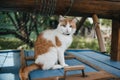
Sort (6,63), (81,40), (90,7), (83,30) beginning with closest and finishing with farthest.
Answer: (90,7), (6,63), (81,40), (83,30)

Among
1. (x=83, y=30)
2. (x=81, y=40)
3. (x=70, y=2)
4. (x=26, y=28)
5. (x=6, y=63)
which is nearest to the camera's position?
(x=70, y=2)

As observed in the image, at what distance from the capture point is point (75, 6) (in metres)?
1.78

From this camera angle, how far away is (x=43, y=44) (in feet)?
6.13

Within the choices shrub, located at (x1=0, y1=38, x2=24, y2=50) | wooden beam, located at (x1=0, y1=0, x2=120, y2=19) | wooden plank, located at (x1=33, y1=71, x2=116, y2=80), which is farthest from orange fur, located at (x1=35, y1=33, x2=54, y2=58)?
shrub, located at (x1=0, y1=38, x2=24, y2=50)

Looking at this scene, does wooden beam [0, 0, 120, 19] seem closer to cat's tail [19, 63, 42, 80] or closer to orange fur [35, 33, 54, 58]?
orange fur [35, 33, 54, 58]

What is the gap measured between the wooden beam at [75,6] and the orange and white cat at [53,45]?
0.37ft

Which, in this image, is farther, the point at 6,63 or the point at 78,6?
the point at 6,63

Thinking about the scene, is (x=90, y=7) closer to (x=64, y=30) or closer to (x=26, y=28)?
(x=64, y=30)

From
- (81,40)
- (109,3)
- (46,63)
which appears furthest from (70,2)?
(81,40)

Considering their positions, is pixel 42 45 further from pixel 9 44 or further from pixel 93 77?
pixel 9 44

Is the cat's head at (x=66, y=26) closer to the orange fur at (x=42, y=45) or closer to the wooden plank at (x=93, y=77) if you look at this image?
the orange fur at (x=42, y=45)

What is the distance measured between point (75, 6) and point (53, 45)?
1.28 ft

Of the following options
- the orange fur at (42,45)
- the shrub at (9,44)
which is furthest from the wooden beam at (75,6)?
the shrub at (9,44)

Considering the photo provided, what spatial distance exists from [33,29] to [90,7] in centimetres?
188
